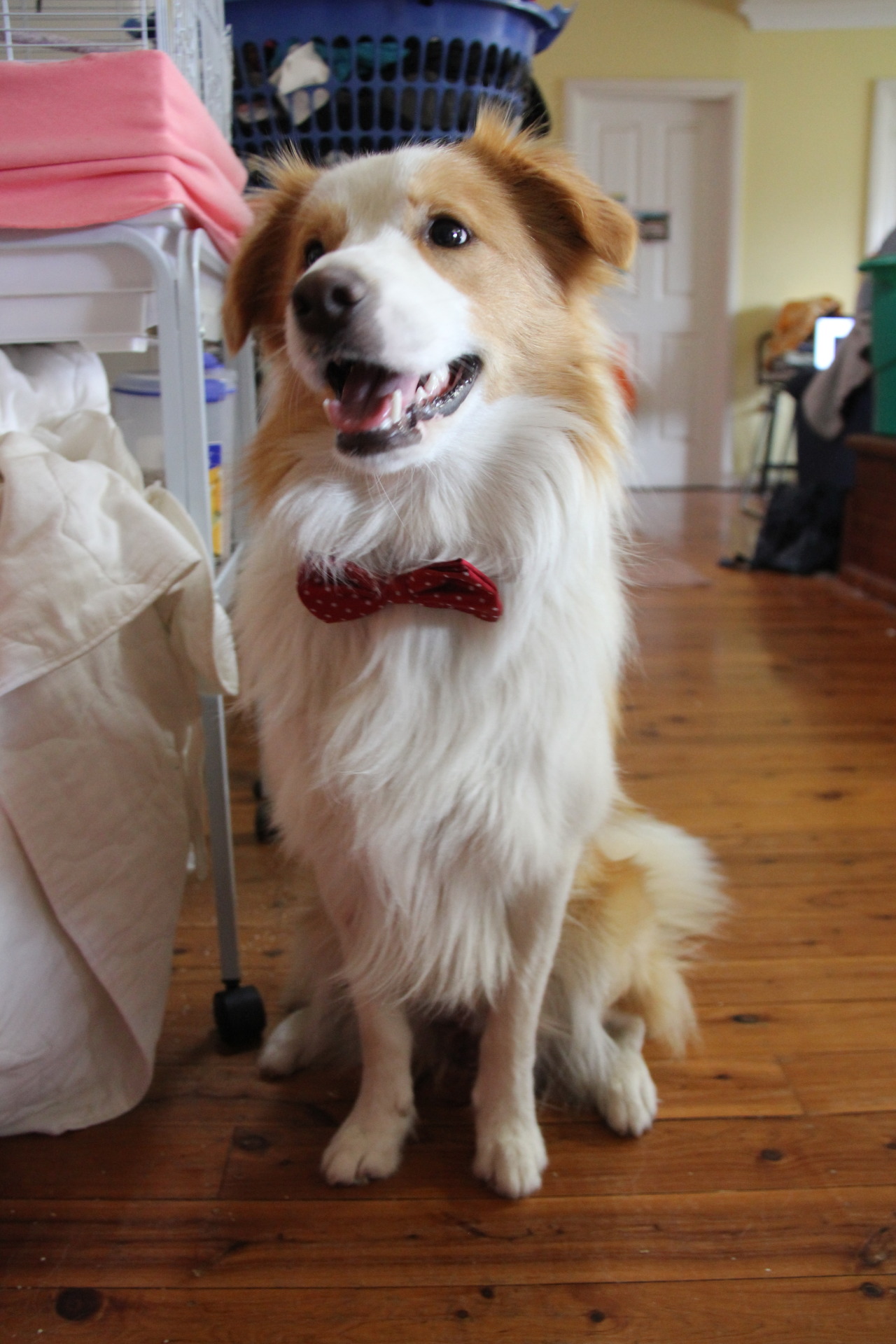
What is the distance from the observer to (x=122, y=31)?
1112mm

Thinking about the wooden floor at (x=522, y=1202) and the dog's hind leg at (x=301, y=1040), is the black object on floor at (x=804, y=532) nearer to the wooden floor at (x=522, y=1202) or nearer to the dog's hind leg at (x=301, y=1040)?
the wooden floor at (x=522, y=1202)

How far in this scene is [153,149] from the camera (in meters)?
1.04

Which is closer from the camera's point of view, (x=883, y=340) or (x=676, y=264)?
(x=883, y=340)

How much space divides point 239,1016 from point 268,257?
889 mm

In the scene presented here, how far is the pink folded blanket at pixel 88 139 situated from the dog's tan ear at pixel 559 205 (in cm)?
32

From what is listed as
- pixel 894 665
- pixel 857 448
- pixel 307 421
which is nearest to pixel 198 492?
pixel 307 421

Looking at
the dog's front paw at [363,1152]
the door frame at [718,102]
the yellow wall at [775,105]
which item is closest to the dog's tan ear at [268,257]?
the dog's front paw at [363,1152]

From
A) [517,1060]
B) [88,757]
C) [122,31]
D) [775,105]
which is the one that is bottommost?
[517,1060]

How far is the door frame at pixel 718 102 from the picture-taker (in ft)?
20.4

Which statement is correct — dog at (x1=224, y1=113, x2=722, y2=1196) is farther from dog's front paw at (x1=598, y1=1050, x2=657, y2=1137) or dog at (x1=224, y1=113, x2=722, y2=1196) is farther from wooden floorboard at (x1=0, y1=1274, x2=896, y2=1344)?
wooden floorboard at (x1=0, y1=1274, x2=896, y2=1344)

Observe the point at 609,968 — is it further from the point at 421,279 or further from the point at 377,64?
the point at 377,64

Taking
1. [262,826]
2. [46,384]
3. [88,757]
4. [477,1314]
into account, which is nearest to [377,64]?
[46,384]

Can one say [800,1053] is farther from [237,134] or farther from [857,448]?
[857,448]

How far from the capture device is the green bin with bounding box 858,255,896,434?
332 centimetres
